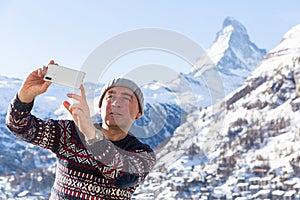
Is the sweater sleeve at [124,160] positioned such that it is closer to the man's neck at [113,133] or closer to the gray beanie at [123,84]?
the man's neck at [113,133]

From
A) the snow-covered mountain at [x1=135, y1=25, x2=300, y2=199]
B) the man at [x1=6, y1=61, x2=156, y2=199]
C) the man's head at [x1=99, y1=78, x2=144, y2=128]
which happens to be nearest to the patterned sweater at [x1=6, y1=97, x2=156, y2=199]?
the man at [x1=6, y1=61, x2=156, y2=199]

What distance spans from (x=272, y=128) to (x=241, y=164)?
15.3m

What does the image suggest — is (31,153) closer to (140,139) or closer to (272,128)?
(272,128)

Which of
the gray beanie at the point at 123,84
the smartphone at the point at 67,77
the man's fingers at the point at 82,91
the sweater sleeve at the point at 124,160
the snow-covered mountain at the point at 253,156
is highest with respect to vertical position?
the snow-covered mountain at the point at 253,156

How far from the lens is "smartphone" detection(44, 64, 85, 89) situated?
60.7 inches

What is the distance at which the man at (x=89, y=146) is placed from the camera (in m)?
1.73

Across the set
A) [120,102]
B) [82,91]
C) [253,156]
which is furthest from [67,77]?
[253,156]

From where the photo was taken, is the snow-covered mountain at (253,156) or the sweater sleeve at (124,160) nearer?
the sweater sleeve at (124,160)

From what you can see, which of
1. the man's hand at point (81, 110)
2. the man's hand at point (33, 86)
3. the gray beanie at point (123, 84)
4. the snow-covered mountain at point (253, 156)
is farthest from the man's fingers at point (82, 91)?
the snow-covered mountain at point (253, 156)

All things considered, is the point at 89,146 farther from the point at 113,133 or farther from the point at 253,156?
the point at 253,156

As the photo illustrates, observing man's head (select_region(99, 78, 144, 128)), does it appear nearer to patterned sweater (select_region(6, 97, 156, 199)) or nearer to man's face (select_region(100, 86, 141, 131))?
man's face (select_region(100, 86, 141, 131))

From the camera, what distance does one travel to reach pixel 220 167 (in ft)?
267

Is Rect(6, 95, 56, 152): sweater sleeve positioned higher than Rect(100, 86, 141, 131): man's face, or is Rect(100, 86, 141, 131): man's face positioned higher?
Rect(100, 86, 141, 131): man's face

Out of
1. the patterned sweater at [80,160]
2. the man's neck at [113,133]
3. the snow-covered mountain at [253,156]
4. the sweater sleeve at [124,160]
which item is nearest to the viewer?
the sweater sleeve at [124,160]
